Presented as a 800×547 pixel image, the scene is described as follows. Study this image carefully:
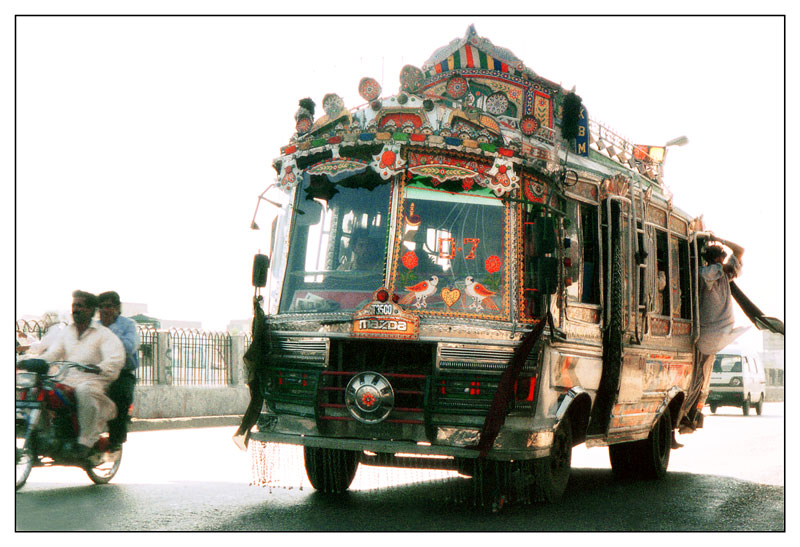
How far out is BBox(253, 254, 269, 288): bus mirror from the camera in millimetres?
9250

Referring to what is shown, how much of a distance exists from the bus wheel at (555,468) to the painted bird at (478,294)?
1.15m

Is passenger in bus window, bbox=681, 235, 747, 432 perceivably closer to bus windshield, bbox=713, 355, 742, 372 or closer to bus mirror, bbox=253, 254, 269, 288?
bus mirror, bbox=253, 254, 269, 288

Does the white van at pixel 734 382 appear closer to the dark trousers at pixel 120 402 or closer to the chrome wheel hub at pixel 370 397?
the dark trousers at pixel 120 402

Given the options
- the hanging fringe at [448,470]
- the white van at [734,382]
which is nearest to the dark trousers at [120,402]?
the hanging fringe at [448,470]

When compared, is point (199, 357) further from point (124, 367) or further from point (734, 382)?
point (734, 382)

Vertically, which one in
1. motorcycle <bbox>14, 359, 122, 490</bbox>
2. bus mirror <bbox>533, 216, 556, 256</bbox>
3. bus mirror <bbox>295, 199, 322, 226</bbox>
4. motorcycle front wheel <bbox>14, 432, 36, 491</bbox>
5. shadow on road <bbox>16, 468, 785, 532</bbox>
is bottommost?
shadow on road <bbox>16, 468, 785, 532</bbox>

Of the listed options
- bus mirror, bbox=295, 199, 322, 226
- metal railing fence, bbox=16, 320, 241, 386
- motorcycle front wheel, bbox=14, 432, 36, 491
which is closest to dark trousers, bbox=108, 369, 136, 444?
motorcycle front wheel, bbox=14, 432, 36, 491

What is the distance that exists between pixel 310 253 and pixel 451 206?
1.28 metres

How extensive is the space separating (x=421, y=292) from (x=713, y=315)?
5217 millimetres

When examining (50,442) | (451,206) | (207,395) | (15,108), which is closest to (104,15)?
(15,108)

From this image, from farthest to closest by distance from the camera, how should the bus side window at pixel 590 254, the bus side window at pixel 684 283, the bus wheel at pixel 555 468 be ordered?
the bus side window at pixel 684 283
the bus side window at pixel 590 254
the bus wheel at pixel 555 468

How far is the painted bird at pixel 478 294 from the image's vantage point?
28.3 ft

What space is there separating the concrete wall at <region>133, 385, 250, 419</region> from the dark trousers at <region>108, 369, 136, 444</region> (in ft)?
26.1

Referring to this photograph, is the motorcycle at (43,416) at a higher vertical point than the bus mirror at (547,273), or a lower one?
lower
